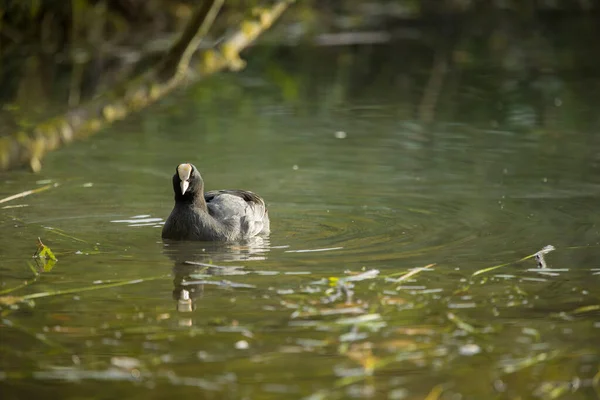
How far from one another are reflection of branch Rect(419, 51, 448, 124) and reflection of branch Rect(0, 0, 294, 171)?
7591 mm

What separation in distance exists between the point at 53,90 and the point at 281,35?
7900 mm

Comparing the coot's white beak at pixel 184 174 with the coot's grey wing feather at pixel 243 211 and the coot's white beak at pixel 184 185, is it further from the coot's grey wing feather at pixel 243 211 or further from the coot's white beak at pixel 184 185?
the coot's grey wing feather at pixel 243 211

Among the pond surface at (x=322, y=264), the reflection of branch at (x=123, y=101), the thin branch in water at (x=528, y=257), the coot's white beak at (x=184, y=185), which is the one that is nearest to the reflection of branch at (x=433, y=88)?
the pond surface at (x=322, y=264)

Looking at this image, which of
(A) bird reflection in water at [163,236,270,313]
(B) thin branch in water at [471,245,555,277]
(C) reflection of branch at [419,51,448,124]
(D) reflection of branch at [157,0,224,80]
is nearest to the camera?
(D) reflection of branch at [157,0,224,80]

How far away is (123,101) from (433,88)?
464 inches

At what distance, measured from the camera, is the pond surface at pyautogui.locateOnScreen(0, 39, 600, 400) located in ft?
17.6

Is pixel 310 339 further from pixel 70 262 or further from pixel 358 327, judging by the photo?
pixel 70 262

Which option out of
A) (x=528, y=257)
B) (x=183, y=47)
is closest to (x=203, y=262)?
(x=528, y=257)

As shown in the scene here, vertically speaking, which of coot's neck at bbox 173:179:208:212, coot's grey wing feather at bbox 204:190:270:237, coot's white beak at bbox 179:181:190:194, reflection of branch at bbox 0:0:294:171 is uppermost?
reflection of branch at bbox 0:0:294:171

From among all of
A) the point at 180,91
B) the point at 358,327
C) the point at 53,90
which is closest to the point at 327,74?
the point at 180,91

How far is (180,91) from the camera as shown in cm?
1664

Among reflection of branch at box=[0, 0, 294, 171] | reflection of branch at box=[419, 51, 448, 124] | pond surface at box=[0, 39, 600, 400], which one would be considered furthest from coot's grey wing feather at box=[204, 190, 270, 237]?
reflection of branch at box=[419, 51, 448, 124]

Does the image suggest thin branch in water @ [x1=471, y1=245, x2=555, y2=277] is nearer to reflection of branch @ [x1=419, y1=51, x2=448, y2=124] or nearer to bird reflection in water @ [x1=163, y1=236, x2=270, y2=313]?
bird reflection in water @ [x1=163, y1=236, x2=270, y2=313]

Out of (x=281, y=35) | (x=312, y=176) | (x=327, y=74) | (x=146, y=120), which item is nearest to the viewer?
(x=312, y=176)
